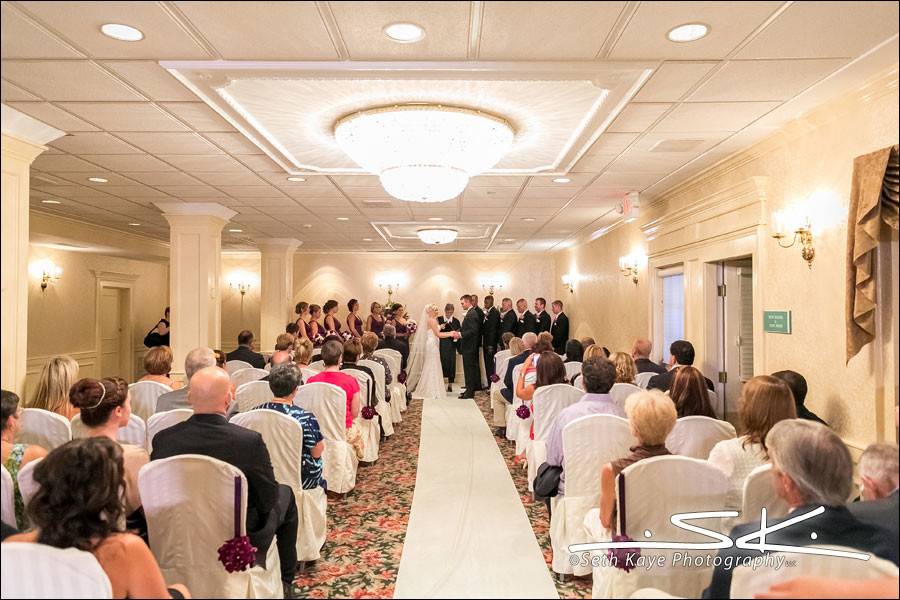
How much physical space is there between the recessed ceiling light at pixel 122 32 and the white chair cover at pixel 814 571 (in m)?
3.22

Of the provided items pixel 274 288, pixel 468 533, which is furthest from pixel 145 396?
pixel 274 288

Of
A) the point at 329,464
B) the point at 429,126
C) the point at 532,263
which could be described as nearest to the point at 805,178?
the point at 429,126

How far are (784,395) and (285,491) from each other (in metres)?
2.52

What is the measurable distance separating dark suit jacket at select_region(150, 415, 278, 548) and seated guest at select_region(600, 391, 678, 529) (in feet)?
4.95

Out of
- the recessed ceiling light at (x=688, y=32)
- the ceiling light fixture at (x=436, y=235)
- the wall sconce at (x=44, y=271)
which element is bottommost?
the wall sconce at (x=44, y=271)

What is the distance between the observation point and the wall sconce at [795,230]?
4020 mm

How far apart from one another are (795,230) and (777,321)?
0.74m

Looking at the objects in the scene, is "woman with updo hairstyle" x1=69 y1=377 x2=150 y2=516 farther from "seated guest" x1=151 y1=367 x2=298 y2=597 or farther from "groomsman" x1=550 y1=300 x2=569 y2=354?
"groomsman" x1=550 y1=300 x2=569 y2=354

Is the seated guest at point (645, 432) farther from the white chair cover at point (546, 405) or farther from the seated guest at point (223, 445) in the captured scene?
the white chair cover at point (546, 405)

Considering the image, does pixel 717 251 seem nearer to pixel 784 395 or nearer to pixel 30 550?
pixel 784 395

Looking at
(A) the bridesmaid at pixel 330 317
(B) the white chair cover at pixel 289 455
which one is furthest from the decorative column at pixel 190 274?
(B) the white chair cover at pixel 289 455

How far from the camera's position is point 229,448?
264 cm

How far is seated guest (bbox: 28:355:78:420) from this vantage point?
11.4 feet

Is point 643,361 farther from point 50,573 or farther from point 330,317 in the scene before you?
point 330,317
